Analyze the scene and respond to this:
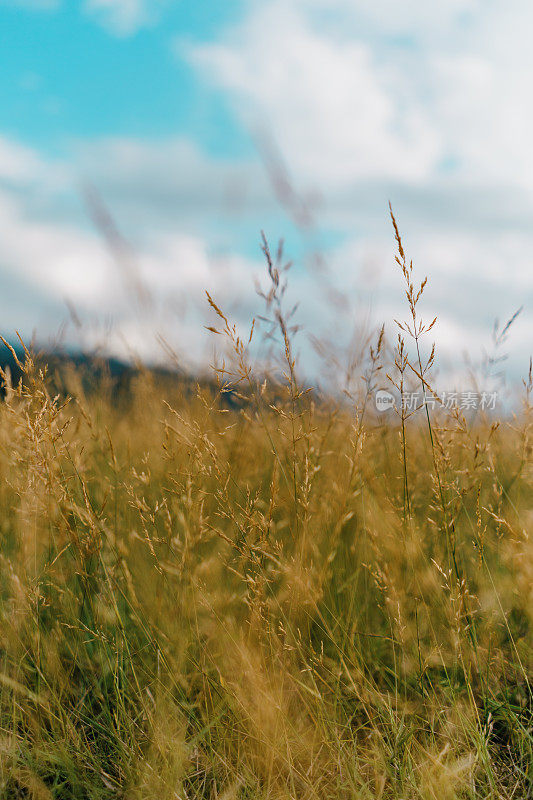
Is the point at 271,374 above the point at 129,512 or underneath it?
above

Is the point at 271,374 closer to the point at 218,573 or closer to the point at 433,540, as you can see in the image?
the point at 218,573

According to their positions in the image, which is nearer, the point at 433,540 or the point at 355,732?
the point at 355,732

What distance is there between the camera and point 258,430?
2.55 metres

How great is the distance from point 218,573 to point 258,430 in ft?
3.22

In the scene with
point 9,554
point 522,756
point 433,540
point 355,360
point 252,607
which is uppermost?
point 355,360

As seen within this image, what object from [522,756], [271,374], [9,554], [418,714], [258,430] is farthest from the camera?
[258,430]

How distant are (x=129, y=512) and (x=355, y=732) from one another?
1136 millimetres

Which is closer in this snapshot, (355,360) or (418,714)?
(418,714)

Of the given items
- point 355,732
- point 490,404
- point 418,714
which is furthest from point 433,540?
point 490,404

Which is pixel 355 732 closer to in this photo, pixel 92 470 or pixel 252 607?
pixel 252 607

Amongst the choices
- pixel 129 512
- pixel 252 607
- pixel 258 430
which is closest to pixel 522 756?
pixel 252 607

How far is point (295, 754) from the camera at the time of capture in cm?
119

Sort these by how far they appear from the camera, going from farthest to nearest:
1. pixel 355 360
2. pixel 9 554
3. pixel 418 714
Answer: pixel 9 554 → pixel 355 360 → pixel 418 714

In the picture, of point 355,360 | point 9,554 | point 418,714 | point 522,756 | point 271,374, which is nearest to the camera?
point 522,756
